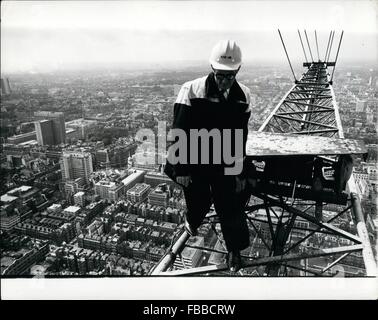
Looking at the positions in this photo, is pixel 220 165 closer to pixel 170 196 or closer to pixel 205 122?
pixel 205 122

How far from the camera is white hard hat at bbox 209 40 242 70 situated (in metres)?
1.87

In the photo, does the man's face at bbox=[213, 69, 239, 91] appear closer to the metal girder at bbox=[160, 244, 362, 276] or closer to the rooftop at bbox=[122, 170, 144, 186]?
the metal girder at bbox=[160, 244, 362, 276]

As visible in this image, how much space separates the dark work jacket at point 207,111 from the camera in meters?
1.94

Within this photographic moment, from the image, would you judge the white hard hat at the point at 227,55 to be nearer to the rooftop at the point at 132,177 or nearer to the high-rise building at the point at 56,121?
the high-rise building at the point at 56,121

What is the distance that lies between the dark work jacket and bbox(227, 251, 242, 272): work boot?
0.63 metres

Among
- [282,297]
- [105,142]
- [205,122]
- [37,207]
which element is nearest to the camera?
[205,122]

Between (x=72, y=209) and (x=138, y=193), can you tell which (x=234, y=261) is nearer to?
(x=72, y=209)

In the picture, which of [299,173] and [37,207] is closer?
[299,173]

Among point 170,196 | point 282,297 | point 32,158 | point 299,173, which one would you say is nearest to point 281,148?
point 299,173

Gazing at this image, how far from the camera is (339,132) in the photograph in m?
3.85

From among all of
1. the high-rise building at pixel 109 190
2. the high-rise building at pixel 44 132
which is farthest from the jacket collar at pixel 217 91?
the high-rise building at pixel 109 190

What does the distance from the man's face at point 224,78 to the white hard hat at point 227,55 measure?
0.03 m

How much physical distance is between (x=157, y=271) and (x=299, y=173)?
1.41 m

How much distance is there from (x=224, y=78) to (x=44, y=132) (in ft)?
36.9
